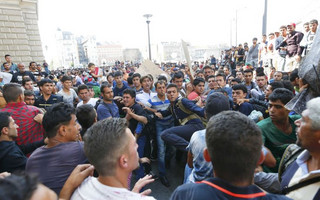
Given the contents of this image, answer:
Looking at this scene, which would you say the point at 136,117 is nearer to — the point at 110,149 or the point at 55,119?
the point at 55,119

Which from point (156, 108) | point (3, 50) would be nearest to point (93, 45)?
point (3, 50)

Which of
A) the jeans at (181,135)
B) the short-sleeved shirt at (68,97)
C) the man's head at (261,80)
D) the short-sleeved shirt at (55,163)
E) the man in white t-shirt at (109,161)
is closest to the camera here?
the man in white t-shirt at (109,161)

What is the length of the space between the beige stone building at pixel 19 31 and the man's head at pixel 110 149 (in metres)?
16.4

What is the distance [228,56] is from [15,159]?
45.8ft

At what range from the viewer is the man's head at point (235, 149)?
3.37ft

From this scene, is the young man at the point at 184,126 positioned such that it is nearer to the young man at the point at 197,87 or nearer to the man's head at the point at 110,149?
the young man at the point at 197,87

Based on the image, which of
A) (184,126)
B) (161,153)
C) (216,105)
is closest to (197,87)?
(184,126)

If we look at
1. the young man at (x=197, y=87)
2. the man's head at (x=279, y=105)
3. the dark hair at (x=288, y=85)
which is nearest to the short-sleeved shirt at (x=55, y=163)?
the man's head at (x=279, y=105)

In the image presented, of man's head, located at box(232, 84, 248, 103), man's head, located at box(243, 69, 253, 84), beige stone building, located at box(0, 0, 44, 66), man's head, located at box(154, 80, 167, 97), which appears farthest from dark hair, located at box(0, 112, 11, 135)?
beige stone building, located at box(0, 0, 44, 66)

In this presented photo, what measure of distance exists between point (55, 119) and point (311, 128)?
2.05m

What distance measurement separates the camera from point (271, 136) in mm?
2252

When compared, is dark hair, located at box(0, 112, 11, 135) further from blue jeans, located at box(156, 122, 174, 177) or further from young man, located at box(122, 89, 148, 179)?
blue jeans, located at box(156, 122, 174, 177)

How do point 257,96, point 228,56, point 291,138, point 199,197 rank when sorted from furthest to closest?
1. point 228,56
2. point 257,96
3. point 291,138
4. point 199,197

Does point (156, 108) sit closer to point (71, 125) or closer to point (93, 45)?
point (71, 125)
